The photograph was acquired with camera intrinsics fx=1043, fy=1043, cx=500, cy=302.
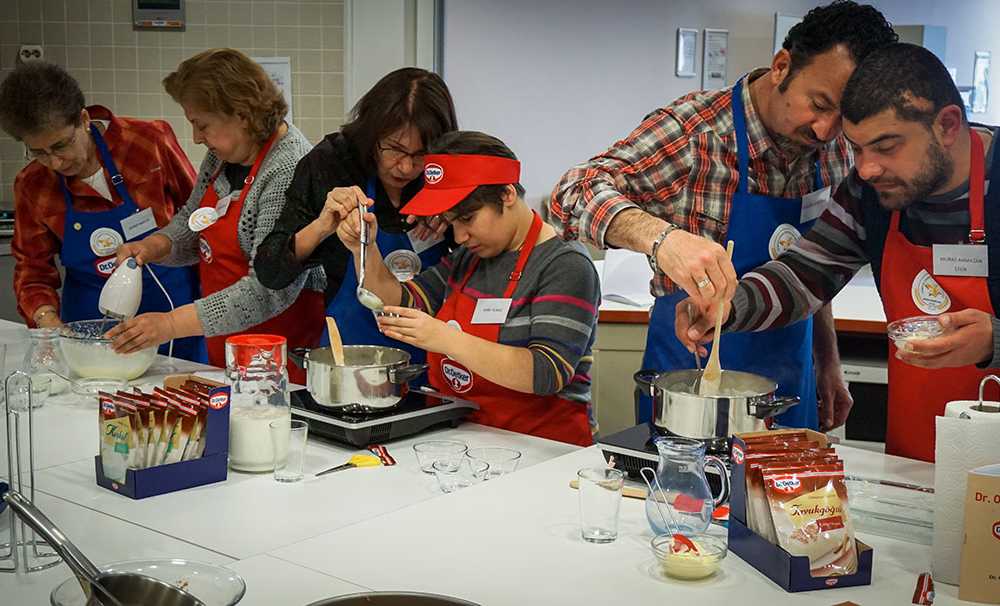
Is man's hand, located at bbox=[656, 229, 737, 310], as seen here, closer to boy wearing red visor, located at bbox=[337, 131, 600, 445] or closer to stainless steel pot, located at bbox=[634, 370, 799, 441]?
stainless steel pot, located at bbox=[634, 370, 799, 441]

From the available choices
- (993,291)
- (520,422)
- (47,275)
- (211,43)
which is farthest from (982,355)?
(211,43)

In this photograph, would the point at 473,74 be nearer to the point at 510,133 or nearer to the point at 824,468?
the point at 510,133

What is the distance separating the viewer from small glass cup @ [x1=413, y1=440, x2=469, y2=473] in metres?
2.16

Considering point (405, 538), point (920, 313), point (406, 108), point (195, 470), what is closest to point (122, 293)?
point (406, 108)

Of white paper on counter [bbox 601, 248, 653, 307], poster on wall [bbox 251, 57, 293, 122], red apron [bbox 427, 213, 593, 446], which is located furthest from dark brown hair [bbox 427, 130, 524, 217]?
poster on wall [bbox 251, 57, 293, 122]

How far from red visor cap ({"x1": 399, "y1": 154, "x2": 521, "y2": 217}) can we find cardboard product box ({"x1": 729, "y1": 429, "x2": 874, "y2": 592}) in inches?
42.9

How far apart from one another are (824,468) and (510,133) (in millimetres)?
4043

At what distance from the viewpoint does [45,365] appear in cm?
288

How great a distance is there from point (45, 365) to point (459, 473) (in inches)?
54.8

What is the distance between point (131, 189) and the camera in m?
3.63

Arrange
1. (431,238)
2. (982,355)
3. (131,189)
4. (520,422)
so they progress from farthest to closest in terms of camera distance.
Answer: (131,189), (431,238), (520,422), (982,355)

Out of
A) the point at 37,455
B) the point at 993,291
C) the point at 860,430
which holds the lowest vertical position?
the point at 860,430

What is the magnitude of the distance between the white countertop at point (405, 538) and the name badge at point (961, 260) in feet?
1.35

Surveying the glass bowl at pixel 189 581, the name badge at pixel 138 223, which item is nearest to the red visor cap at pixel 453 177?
the glass bowl at pixel 189 581
